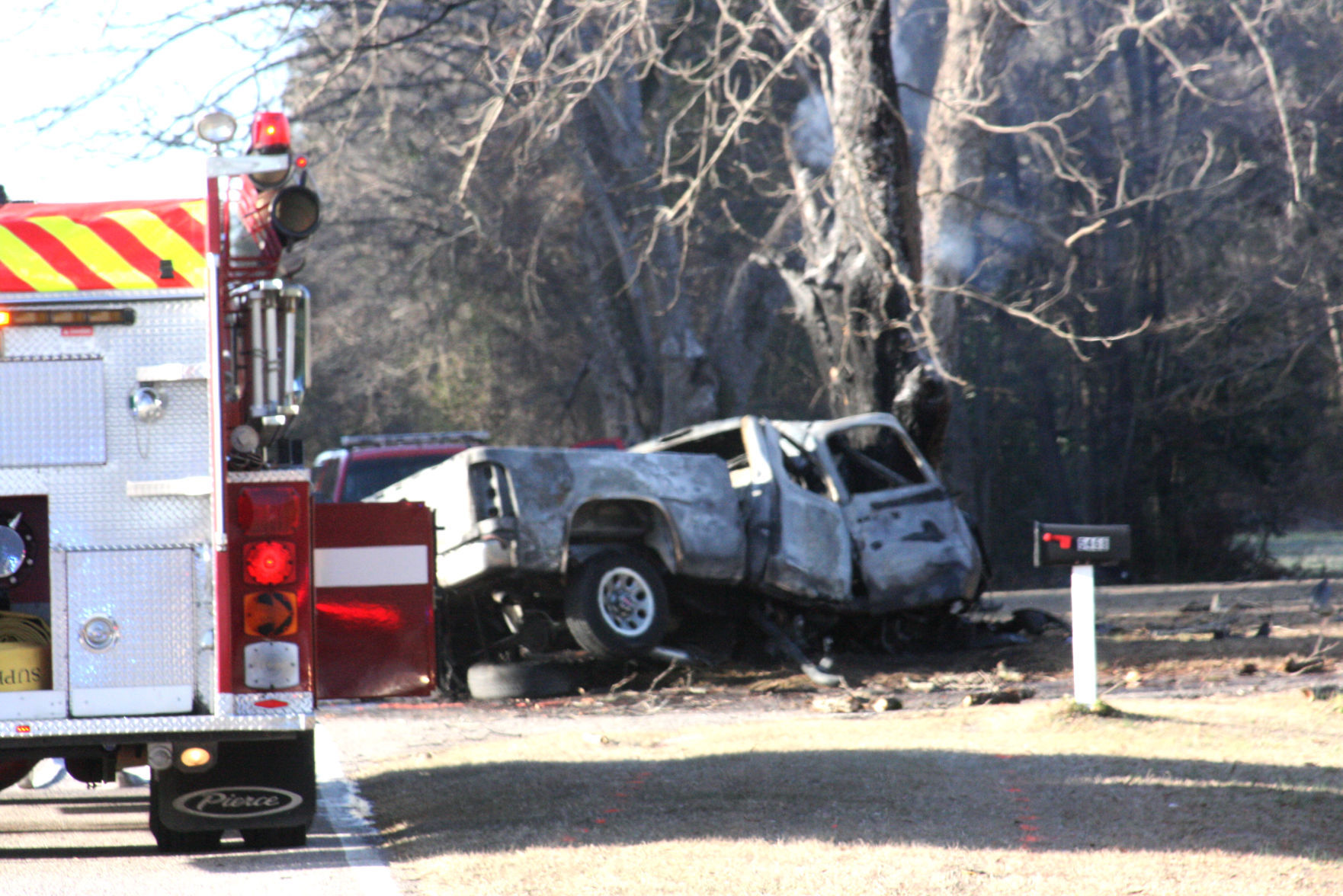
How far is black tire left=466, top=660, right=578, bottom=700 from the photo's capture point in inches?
423

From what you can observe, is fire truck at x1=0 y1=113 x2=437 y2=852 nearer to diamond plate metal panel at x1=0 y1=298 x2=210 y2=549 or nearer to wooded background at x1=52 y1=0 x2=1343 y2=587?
diamond plate metal panel at x1=0 y1=298 x2=210 y2=549

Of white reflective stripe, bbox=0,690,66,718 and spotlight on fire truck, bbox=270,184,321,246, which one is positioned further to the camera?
spotlight on fire truck, bbox=270,184,321,246

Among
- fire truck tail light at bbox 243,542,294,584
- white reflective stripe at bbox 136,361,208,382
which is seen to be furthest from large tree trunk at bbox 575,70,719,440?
fire truck tail light at bbox 243,542,294,584

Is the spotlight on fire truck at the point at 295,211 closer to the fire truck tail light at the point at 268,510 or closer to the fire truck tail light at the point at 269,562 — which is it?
the fire truck tail light at the point at 268,510

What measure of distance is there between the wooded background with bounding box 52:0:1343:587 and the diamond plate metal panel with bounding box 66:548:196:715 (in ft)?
35.8

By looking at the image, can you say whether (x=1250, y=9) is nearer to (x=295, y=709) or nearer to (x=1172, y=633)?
(x=1172, y=633)

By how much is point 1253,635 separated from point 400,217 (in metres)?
14.5

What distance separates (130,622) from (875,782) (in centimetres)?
326

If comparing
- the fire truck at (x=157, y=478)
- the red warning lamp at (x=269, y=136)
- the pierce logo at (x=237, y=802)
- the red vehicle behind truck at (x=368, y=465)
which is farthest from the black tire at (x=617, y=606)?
the red warning lamp at (x=269, y=136)

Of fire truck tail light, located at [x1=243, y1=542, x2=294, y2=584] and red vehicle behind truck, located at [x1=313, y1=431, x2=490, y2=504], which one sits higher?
red vehicle behind truck, located at [x1=313, y1=431, x2=490, y2=504]

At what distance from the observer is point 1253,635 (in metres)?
12.8

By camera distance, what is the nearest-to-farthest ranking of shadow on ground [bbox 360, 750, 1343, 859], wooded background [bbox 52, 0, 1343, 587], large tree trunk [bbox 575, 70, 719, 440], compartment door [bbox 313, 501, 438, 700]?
shadow on ground [bbox 360, 750, 1343, 859] < compartment door [bbox 313, 501, 438, 700] < large tree trunk [bbox 575, 70, 719, 440] < wooded background [bbox 52, 0, 1343, 587]

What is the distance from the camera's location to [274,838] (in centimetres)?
607

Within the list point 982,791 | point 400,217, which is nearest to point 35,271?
point 982,791
